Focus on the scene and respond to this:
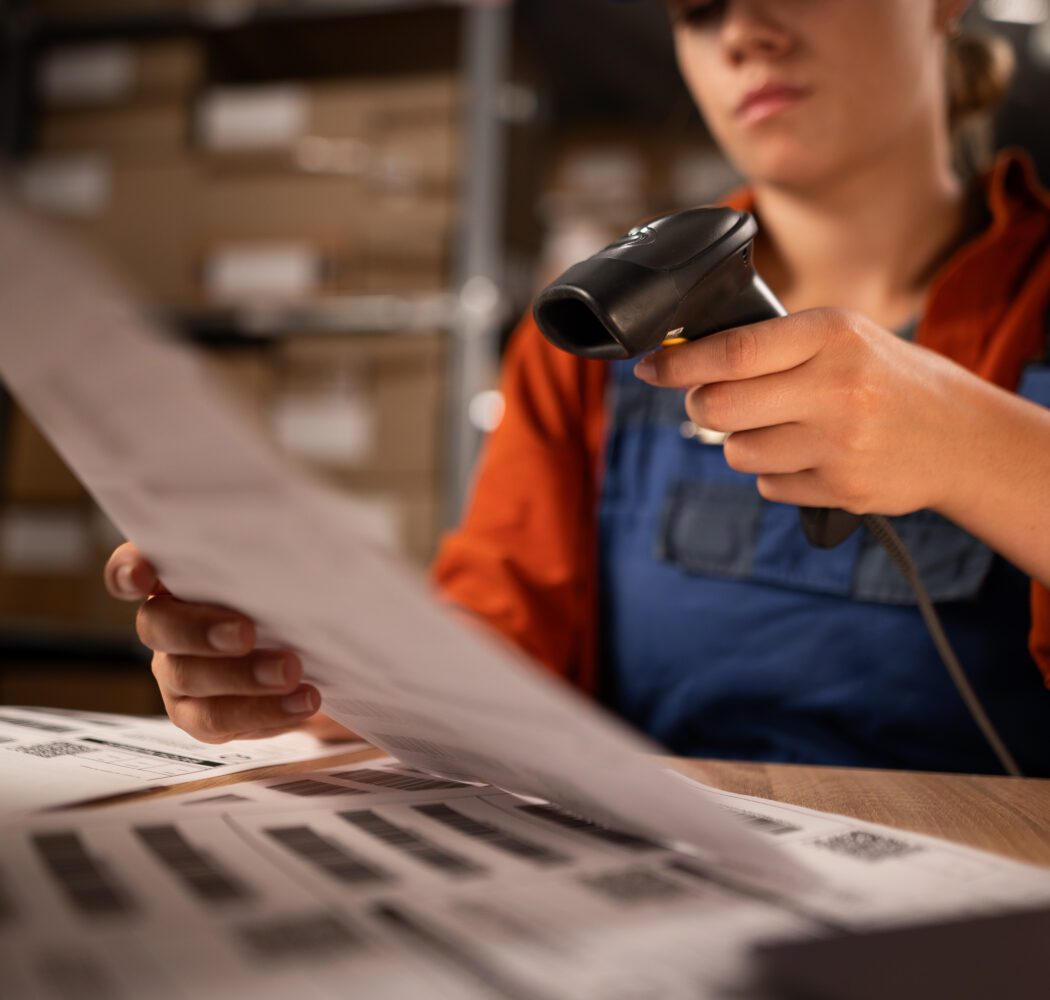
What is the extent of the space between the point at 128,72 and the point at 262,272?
420 mm

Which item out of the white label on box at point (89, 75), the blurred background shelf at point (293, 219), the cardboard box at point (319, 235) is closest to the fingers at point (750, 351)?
the blurred background shelf at point (293, 219)

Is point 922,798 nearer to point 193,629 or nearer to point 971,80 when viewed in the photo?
point 193,629

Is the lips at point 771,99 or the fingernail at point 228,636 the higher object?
the lips at point 771,99

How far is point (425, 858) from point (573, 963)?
0.08 metres

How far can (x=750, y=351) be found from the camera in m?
0.37

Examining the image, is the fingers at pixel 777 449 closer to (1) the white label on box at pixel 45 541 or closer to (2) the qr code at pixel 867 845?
(2) the qr code at pixel 867 845

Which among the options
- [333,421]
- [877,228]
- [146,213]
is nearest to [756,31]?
[877,228]

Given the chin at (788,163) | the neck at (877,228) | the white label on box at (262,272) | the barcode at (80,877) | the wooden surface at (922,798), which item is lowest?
the wooden surface at (922,798)

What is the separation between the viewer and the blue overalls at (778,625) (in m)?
0.61

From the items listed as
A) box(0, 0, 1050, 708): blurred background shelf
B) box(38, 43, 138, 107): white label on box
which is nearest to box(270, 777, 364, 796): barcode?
box(0, 0, 1050, 708): blurred background shelf

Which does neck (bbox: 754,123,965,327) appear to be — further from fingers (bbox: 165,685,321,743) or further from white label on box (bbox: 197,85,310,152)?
white label on box (bbox: 197,85,310,152)

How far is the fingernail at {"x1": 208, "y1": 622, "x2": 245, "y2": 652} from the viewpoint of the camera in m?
0.37

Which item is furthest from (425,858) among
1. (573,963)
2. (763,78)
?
(763,78)

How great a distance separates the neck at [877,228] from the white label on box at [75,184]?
120cm
